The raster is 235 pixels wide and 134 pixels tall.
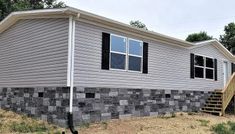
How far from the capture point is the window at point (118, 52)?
42.6ft

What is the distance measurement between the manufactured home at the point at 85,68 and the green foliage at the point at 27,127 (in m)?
0.59

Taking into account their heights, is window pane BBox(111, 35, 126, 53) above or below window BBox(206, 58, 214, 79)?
above

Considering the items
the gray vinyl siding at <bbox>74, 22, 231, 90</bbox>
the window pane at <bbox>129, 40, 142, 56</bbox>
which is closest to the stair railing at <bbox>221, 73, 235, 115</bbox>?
the gray vinyl siding at <bbox>74, 22, 231, 90</bbox>

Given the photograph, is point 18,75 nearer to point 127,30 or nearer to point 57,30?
point 57,30

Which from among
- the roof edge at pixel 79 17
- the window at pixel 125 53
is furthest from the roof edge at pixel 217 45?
the window at pixel 125 53

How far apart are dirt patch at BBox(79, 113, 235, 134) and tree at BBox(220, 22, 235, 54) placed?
21.0m

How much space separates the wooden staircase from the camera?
695 inches

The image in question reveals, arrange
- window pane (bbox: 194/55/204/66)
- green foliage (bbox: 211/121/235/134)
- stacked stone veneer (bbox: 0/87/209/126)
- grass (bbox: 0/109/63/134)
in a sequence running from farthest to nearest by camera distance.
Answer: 1. window pane (bbox: 194/55/204/66)
2. green foliage (bbox: 211/121/235/134)
3. stacked stone veneer (bbox: 0/87/209/126)
4. grass (bbox: 0/109/63/134)

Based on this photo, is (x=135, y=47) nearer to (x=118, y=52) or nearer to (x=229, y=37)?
(x=118, y=52)

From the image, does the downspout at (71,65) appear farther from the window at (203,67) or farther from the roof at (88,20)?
the window at (203,67)

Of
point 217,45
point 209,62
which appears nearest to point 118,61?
point 209,62

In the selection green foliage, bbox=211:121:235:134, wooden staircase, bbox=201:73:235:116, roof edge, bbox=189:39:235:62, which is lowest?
green foliage, bbox=211:121:235:134

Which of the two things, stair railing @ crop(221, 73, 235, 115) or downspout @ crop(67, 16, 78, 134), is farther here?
stair railing @ crop(221, 73, 235, 115)

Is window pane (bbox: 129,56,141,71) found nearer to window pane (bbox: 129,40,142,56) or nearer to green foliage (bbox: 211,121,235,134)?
window pane (bbox: 129,40,142,56)
